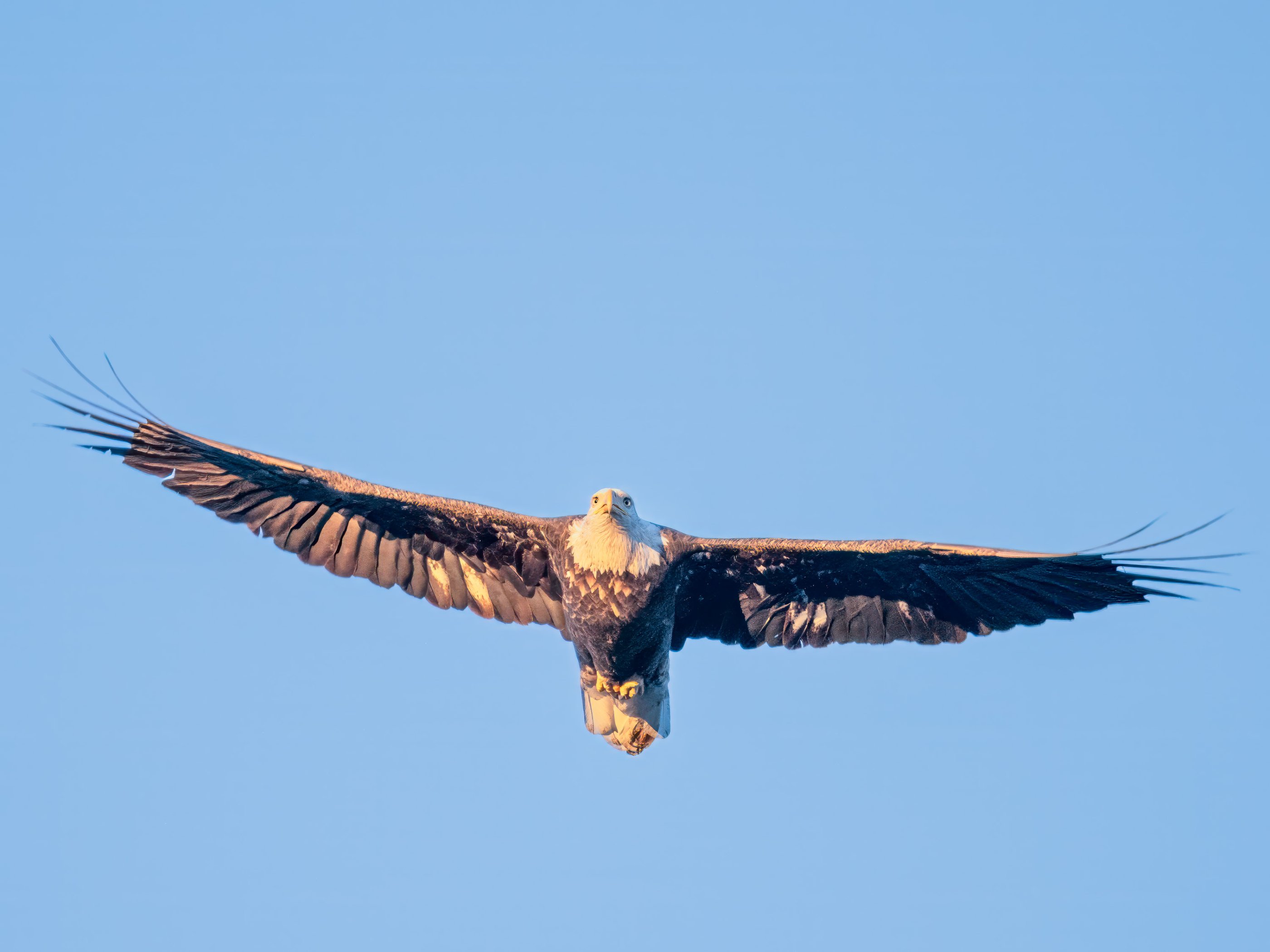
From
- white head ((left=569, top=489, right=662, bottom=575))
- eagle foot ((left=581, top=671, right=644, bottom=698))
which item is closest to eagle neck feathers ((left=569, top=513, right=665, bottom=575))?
white head ((left=569, top=489, right=662, bottom=575))

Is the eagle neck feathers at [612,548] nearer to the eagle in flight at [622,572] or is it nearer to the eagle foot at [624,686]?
the eagle in flight at [622,572]

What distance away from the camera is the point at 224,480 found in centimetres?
1603

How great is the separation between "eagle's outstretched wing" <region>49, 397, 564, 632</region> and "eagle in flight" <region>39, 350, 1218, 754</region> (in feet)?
0.04

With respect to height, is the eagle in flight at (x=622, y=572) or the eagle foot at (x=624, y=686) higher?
the eagle in flight at (x=622, y=572)

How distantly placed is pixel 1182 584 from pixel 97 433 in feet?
30.5

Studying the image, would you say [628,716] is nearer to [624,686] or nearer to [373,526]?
[624,686]

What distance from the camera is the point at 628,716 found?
53.0 ft

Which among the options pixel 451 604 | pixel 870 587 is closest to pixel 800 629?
pixel 870 587

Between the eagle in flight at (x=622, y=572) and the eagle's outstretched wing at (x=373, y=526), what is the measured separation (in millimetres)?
13

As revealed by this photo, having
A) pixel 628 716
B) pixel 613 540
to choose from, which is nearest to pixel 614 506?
pixel 613 540

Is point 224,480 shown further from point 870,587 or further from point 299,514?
point 870,587

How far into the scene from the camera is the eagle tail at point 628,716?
52.9ft

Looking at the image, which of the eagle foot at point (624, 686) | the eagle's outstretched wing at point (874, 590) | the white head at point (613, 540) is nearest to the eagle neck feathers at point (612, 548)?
the white head at point (613, 540)

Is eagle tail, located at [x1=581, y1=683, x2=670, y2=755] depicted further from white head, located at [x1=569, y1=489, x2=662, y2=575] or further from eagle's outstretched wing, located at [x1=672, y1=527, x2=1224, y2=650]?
white head, located at [x1=569, y1=489, x2=662, y2=575]
